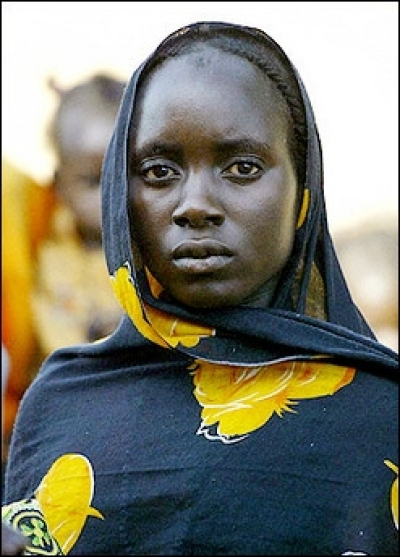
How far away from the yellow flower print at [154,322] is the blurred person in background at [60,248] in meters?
2.56

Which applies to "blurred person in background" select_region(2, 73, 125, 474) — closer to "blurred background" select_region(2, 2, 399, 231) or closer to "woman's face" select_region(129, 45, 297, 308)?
"blurred background" select_region(2, 2, 399, 231)

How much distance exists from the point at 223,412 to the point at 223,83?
59cm

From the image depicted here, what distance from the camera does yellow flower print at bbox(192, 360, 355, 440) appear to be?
3.22 meters

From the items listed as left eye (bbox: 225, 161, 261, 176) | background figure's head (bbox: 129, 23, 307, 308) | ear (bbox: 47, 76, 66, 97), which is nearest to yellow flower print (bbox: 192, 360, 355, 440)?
background figure's head (bbox: 129, 23, 307, 308)

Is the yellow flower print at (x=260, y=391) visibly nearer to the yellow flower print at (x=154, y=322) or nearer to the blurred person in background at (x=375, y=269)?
the yellow flower print at (x=154, y=322)

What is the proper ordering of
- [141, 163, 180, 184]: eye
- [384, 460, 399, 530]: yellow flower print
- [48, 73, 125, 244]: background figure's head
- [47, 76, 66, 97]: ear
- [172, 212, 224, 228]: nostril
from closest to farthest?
[384, 460, 399, 530]: yellow flower print < [172, 212, 224, 228]: nostril < [141, 163, 180, 184]: eye < [48, 73, 125, 244]: background figure's head < [47, 76, 66, 97]: ear

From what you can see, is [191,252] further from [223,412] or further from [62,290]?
[62,290]

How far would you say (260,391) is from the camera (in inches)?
128

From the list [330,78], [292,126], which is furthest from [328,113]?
[292,126]

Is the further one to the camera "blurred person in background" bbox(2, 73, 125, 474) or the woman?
"blurred person in background" bbox(2, 73, 125, 474)

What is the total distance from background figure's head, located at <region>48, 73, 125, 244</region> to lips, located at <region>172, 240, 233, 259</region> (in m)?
2.97

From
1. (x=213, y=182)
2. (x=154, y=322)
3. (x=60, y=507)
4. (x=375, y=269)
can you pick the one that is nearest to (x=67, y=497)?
(x=60, y=507)

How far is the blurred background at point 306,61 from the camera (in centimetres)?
695

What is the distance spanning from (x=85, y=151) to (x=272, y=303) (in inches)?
117
